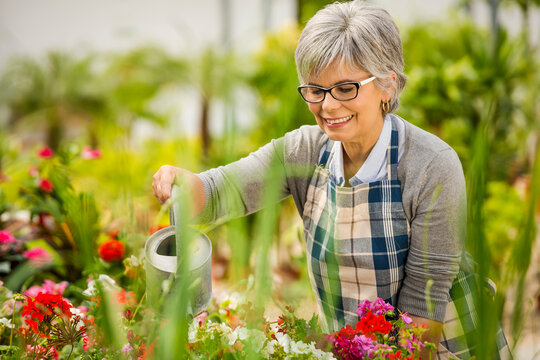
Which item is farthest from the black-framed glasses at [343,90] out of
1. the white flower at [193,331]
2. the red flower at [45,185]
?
the red flower at [45,185]

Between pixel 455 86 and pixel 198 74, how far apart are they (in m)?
5.50

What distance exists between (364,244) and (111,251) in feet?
2.64

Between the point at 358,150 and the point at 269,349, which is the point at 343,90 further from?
the point at 269,349

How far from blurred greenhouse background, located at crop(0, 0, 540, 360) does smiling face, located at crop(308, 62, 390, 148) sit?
0.06 metres

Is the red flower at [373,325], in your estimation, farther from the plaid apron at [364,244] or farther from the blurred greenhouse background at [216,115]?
the plaid apron at [364,244]

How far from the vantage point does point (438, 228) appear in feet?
3.57

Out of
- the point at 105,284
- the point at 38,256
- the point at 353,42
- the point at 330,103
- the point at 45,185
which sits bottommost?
the point at 38,256

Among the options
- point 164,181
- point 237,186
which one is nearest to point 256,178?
point 237,186

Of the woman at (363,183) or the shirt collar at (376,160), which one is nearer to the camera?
the woman at (363,183)

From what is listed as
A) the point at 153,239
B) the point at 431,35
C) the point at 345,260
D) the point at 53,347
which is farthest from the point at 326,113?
the point at 431,35

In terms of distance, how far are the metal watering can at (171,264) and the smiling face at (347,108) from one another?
1.40 feet

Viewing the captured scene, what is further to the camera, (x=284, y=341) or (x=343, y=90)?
(x=343, y=90)

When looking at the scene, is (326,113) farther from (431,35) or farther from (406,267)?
Answer: (431,35)

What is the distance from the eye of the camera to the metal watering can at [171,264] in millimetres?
808
